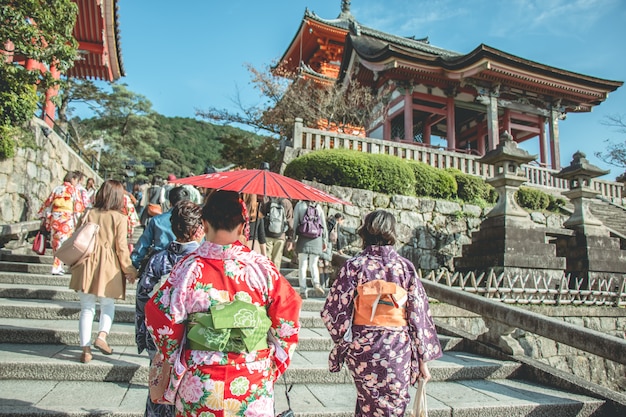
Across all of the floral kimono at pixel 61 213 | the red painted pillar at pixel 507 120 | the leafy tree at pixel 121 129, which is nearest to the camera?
the floral kimono at pixel 61 213

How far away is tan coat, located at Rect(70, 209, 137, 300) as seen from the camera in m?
3.67

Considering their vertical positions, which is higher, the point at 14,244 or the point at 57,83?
the point at 57,83

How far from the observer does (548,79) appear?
656 inches

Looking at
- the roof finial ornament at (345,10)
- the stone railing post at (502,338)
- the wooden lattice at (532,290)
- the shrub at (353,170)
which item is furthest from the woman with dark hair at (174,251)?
the roof finial ornament at (345,10)

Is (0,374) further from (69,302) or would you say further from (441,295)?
(441,295)

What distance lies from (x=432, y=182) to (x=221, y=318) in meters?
10.7

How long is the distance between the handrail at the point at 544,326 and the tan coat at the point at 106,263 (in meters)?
4.00

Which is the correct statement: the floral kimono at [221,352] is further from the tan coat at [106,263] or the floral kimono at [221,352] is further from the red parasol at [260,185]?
the tan coat at [106,263]

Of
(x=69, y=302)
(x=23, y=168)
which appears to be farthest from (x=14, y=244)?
(x=69, y=302)

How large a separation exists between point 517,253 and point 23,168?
1170 cm

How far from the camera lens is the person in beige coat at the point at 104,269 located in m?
3.65

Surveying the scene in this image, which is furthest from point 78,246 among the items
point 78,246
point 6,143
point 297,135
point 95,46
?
point 95,46

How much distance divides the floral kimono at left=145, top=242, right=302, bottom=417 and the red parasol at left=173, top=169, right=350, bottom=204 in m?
0.57

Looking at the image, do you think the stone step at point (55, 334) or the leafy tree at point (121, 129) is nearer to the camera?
the stone step at point (55, 334)
